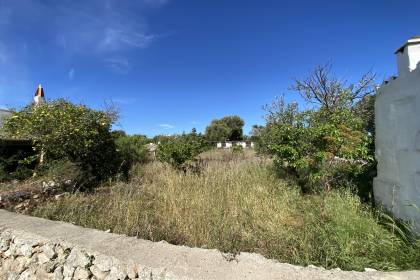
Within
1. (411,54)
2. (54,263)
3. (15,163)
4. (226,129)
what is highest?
(226,129)

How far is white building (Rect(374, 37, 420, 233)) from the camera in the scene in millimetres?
3215

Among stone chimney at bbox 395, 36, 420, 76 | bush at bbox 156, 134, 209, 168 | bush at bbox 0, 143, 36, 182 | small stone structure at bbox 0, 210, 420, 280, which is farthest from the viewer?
→ bush at bbox 156, 134, 209, 168

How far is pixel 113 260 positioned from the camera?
2332mm

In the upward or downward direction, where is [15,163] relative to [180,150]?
downward

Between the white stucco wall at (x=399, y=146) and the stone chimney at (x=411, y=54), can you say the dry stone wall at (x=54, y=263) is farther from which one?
the stone chimney at (x=411, y=54)

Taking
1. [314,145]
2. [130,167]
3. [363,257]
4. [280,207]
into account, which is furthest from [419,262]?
[130,167]

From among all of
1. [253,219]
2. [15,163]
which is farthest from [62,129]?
[253,219]

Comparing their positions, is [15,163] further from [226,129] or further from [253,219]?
[226,129]

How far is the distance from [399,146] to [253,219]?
2041 mm

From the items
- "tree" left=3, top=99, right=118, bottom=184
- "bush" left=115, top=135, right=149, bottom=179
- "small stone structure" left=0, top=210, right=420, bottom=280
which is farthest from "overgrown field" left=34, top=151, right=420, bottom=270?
"bush" left=115, top=135, right=149, bottom=179

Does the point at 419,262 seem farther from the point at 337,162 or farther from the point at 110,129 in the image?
the point at 110,129

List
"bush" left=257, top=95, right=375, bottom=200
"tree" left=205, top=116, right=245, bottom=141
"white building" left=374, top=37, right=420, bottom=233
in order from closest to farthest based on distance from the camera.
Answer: "white building" left=374, top=37, right=420, bottom=233
"bush" left=257, top=95, right=375, bottom=200
"tree" left=205, top=116, right=245, bottom=141

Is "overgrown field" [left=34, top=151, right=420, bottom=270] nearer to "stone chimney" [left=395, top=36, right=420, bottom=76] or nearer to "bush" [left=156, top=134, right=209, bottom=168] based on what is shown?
"stone chimney" [left=395, top=36, right=420, bottom=76]

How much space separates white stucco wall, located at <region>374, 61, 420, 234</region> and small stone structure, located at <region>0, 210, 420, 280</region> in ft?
5.59
